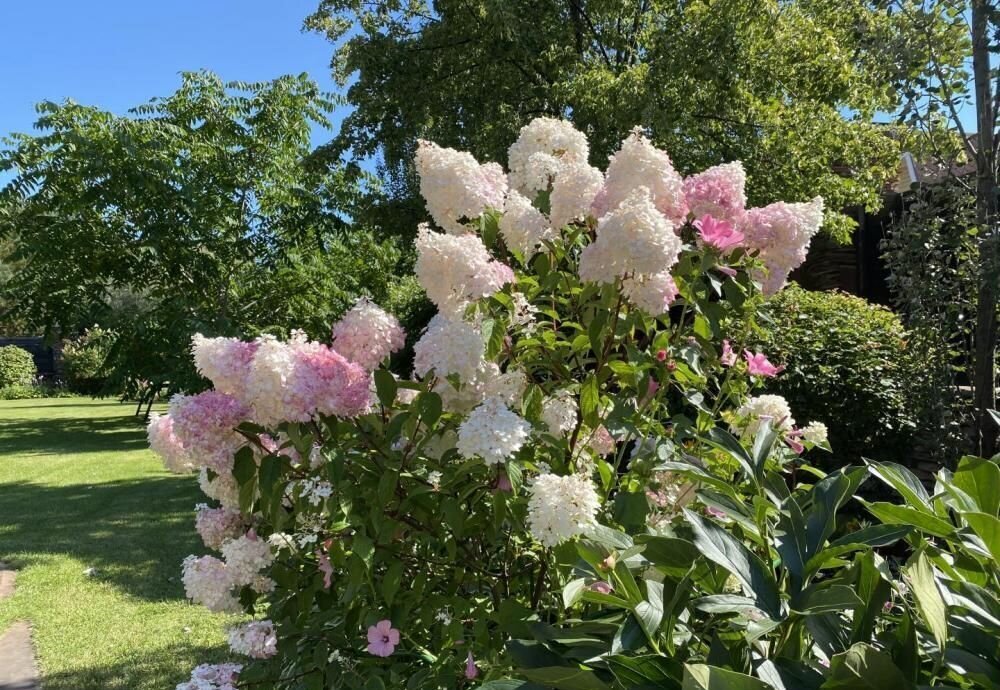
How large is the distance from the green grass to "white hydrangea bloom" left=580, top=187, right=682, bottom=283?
3.04 m

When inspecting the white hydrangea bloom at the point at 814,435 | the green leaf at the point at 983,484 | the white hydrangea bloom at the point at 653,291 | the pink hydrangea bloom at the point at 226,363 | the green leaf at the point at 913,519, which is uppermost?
the white hydrangea bloom at the point at 653,291

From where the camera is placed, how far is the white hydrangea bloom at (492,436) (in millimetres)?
1383

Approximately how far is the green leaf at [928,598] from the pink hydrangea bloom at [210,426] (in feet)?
4.38

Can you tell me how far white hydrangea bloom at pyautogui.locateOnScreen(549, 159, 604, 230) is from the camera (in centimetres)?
178

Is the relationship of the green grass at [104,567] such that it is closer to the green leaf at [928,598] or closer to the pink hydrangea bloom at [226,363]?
the pink hydrangea bloom at [226,363]

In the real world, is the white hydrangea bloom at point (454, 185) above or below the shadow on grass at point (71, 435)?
above

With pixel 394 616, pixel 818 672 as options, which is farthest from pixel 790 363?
pixel 818 672

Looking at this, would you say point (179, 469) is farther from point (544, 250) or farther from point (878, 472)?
point (878, 472)

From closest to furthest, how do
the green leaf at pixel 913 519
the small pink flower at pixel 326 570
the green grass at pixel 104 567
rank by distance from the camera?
the green leaf at pixel 913 519 < the small pink flower at pixel 326 570 < the green grass at pixel 104 567

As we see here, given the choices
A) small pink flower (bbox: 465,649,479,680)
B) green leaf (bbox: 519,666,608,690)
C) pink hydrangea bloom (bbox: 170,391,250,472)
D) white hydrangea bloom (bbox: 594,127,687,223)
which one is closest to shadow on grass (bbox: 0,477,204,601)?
pink hydrangea bloom (bbox: 170,391,250,472)

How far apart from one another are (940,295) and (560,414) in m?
3.61

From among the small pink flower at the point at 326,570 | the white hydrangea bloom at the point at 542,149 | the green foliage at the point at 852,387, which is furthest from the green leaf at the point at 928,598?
the green foliage at the point at 852,387

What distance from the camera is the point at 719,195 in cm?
178

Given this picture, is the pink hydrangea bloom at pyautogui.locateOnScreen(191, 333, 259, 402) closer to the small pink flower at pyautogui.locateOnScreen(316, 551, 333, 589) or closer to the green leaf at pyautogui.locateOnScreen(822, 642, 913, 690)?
the small pink flower at pyautogui.locateOnScreen(316, 551, 333, 589)
